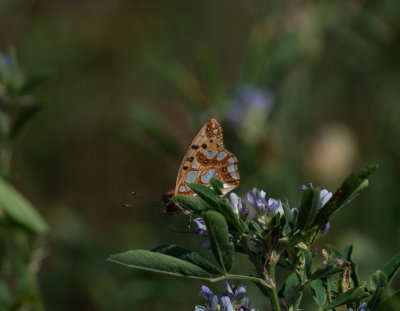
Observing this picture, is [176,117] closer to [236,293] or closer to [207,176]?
[207,176]

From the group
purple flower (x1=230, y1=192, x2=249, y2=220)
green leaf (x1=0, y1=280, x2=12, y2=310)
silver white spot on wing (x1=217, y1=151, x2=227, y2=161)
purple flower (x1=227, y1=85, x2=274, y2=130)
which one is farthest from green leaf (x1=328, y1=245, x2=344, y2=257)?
purple flower (x1=227, y1=85, x2=274, y2=130)

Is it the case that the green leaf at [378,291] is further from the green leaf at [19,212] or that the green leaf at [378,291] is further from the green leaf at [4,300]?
the green leaf at [4,300]

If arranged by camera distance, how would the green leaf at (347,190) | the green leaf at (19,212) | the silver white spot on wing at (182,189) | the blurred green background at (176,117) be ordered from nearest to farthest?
the green leaf at (347,190) < the green leaf at (19,212) < the silver white spot on wing at (182,189) < the blurred green background at (176,117)

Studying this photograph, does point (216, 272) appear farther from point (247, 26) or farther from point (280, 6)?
point (247, 26)

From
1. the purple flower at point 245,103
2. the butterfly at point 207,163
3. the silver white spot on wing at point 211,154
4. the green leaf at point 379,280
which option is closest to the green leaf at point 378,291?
the green leaf at point 379,280

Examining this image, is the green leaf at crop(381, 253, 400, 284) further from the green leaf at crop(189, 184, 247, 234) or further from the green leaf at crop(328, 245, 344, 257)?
the green leaf at crop(189, 184, 247, 234)

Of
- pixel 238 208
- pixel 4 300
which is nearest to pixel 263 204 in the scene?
pixel 238 208
